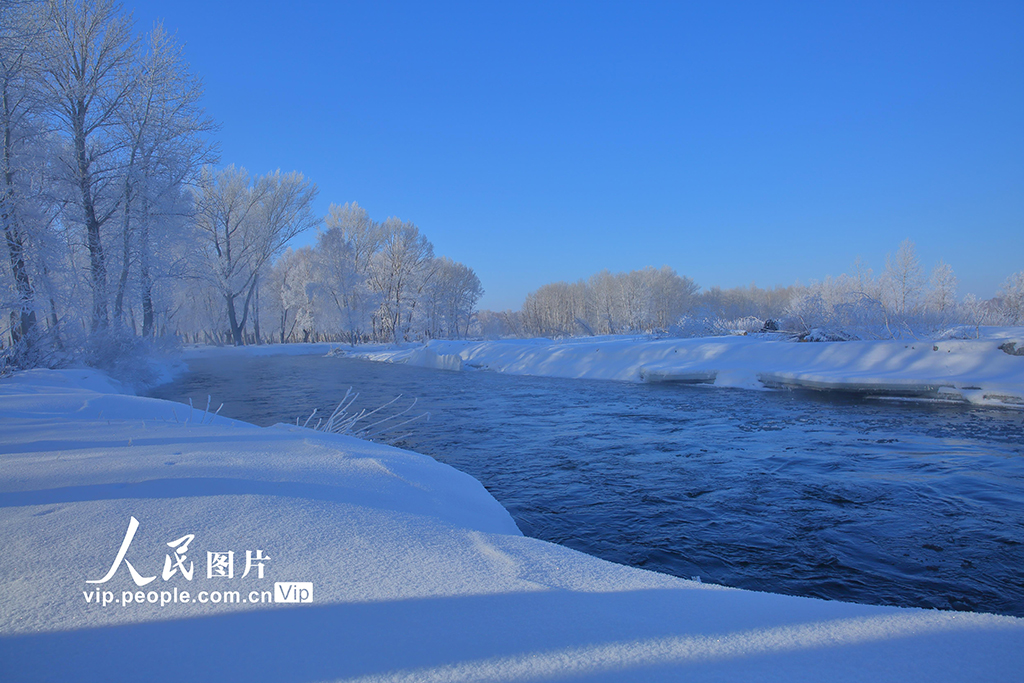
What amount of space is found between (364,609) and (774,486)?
4.23m

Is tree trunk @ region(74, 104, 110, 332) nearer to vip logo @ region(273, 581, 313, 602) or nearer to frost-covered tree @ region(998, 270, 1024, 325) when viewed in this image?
vip logo @ region(273, 581, 313, 602)

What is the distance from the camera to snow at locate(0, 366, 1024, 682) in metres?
1.25

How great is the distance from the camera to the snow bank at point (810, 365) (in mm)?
9102

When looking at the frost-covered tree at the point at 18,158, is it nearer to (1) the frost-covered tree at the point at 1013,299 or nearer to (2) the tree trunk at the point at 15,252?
(2) the tree trunk at the point at 15,252

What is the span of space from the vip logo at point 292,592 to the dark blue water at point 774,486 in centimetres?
210

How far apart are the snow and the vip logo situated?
0.10 feet

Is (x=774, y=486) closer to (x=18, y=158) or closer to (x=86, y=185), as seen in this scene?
(x=18, y=158)

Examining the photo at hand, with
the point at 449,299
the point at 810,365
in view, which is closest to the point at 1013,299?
the point at 810,365

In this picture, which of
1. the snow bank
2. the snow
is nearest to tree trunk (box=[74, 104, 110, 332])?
the snow bank

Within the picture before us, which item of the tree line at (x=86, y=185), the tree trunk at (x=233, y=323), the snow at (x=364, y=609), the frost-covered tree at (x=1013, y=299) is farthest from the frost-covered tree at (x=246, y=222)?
the frost-covered tree at (x=1013, y=299)

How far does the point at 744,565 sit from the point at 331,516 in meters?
2.50

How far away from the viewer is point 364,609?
1516mm

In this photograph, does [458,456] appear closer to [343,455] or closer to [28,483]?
[343,455]

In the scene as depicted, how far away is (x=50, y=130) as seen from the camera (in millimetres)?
11547
